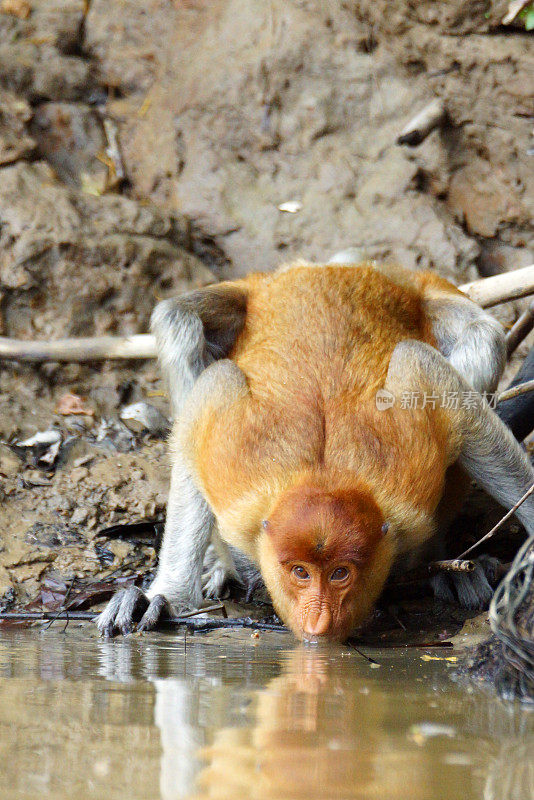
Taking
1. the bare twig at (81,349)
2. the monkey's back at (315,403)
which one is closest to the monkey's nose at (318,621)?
the monkey's back at (315,403)

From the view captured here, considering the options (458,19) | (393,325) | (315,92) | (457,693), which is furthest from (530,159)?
(457,693)

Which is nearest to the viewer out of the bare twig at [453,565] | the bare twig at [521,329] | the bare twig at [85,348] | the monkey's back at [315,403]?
the bare twig at [453,565]

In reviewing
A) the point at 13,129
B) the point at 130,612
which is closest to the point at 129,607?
the point at 130,612

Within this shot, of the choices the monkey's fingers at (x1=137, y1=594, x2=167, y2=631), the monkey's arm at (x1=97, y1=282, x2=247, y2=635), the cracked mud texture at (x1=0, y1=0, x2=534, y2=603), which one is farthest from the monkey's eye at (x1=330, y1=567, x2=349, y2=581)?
the cracked mud texture at (x1=0, y1=0, x2=534, y2=603)

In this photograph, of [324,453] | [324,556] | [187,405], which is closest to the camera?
[324,556]

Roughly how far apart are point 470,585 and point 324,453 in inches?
57.8

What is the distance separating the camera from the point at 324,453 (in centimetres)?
422

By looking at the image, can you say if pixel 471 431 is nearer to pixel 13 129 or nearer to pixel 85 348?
pixel 85 348

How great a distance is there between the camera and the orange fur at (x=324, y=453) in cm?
392

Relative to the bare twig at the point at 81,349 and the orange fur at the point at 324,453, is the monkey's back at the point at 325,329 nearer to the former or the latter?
the orange fur at the point at 324,453

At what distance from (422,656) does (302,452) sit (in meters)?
1.04

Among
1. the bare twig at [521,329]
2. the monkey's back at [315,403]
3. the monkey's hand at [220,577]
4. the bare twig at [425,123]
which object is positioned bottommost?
the monkey's hand at [220,577]

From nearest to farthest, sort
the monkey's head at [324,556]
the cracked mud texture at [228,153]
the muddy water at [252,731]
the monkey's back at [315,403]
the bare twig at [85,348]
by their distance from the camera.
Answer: the muddy water at [252,731] < the monkey's head at [324,556] < the monkey's back at [315,403] < the bare twig at [85,348] < the cracked mud texture at [228,153]

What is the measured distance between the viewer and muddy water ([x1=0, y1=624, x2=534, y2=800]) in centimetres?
196
